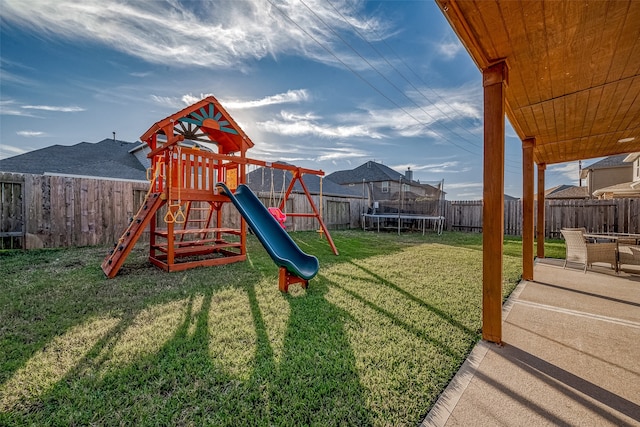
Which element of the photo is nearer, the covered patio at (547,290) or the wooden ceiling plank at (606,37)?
the covered patio at (547,290)

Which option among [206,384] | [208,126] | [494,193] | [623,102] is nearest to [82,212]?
[208,126]

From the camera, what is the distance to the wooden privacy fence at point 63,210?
19.1 feet

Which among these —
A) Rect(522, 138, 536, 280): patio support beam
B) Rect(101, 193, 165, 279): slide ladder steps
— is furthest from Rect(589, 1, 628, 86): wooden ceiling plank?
Rect(101, 193, 165, 279): slide ladder steps

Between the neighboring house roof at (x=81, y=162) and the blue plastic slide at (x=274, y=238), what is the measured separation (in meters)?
8.29

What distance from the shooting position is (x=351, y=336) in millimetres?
2201

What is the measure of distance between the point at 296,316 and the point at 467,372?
1500mm

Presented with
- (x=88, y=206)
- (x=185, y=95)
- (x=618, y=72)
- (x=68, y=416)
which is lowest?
(x=68, y=416)

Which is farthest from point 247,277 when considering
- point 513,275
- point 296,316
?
point 513,275

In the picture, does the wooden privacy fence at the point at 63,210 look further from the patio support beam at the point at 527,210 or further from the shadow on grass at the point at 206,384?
the patio support beam at the point at 527,210

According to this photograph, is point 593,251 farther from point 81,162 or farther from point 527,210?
point 81,162

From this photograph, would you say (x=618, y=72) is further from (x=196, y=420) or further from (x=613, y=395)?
(x=196, y=420)

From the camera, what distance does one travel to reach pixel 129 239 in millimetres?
A: 4180

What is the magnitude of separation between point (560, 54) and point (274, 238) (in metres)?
3.94

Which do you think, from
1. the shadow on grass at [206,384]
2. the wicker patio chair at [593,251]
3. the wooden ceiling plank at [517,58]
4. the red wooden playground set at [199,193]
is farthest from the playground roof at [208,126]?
the wicker patio chair at [593,251]
